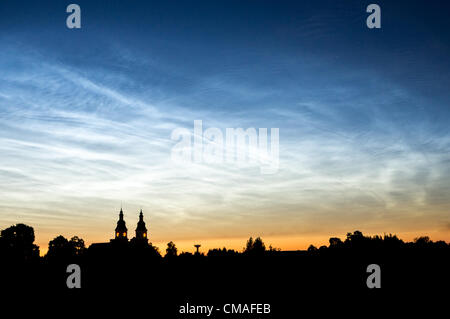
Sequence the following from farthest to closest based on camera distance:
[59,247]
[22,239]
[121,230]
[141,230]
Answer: [141,230]
[121,230]
[59,247]
[22,239]

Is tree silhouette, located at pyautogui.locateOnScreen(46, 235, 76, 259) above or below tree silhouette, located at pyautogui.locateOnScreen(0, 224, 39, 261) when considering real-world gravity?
below

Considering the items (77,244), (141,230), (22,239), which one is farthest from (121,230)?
(22,239)

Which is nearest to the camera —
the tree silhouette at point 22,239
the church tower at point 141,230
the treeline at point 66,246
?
the treeline at point 66,246

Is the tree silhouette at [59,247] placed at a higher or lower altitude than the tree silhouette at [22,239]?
lower

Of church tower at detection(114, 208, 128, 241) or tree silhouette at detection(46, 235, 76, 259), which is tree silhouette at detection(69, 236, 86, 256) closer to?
tree silhouette at detection(46, 235, 76, 259)

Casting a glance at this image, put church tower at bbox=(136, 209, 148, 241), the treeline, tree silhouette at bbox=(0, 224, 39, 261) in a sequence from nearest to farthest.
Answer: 1. the treeline
2. tree silhouette at bbox=(0, 224, 39, 261)
3. church tower at bbox=(136, 209, 148, 241)

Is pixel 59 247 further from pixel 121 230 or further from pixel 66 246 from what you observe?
pixel 121 230

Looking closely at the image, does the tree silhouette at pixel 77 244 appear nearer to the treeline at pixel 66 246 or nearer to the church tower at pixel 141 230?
the treeline at pixel 66 246

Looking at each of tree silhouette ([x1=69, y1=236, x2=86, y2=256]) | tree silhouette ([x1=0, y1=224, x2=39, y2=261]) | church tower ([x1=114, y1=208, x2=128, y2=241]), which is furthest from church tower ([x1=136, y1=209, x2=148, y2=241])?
tree silhouette ([x1=0, y1=224, x2=39, y2=261])

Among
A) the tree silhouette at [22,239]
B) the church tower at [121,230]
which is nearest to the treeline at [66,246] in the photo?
the tree silhouette at [22,239]

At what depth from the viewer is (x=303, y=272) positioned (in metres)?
36.8
